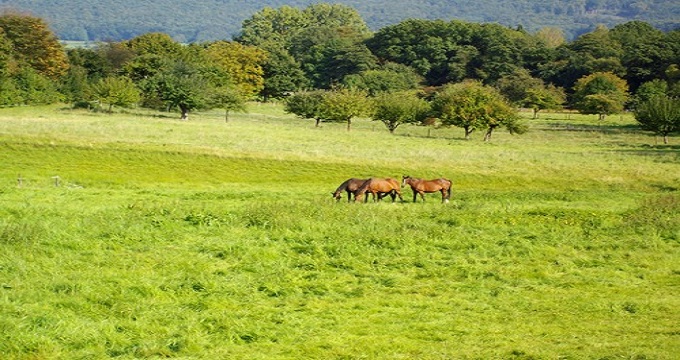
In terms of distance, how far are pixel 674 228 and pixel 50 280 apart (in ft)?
63.6

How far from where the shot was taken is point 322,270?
19.0 meters

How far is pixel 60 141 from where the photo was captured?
45.4 m

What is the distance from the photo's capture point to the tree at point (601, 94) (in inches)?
3772

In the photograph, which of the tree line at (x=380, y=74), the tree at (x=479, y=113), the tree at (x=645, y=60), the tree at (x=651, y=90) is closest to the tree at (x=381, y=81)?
the tree line at (x=380, y=74)

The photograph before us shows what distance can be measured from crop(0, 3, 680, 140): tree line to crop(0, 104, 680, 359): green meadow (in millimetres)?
36455

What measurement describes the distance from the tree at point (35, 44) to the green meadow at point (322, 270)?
58428 mm

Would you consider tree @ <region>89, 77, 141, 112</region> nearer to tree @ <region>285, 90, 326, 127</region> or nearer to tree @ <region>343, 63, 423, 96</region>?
tree @ <region>285, 90, 326, 127</region>

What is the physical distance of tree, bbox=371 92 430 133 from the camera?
7525cm

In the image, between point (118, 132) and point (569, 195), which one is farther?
point (118, 132)

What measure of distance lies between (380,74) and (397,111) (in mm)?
43883

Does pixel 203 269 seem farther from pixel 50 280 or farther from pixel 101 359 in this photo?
pixel 101 359

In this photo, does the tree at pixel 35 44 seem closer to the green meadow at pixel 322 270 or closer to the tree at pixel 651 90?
the green meadow at pixel 322 270

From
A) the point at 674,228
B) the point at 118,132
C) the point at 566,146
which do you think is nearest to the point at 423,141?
the point at 566,146

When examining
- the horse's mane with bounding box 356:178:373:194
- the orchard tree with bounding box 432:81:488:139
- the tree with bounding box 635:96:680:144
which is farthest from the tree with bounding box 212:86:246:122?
the horse's mane with bounding box 356:178:373:194
